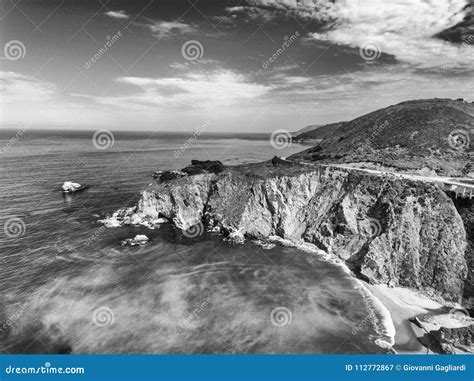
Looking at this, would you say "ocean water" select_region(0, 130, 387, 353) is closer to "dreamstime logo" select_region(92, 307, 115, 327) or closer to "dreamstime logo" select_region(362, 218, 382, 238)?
"dreamstime logo" select_region(92, 307, 115, 327)

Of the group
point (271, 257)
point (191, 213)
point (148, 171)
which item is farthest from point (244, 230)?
point (148, 171)

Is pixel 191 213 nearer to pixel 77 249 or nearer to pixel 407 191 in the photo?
pixel 77 249
